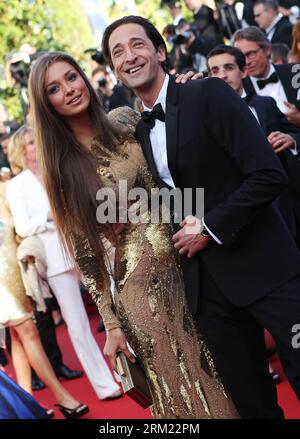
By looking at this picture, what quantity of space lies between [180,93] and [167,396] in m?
1.21

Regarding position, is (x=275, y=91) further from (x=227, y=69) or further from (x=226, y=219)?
(x=226, y=219)

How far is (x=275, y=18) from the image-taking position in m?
7.61

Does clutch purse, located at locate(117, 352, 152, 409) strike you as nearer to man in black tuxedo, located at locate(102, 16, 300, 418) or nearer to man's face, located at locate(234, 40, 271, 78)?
man in black tuxedo, located at locate(102, 16, 300, 418)

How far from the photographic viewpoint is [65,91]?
10.2ft

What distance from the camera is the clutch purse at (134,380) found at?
2.97m

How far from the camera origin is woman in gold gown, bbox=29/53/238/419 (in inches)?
120

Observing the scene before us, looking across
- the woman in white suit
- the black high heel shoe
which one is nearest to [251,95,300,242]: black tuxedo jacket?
the woman in white suit

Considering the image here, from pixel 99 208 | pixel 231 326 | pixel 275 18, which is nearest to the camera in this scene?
pixel 231 326

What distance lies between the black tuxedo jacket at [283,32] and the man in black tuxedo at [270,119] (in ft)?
9.65

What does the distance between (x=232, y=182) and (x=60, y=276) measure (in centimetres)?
307

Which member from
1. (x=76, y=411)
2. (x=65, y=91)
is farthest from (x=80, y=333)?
(x=65, y=91)

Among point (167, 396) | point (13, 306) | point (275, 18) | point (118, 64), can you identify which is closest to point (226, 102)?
point (118, 64)
